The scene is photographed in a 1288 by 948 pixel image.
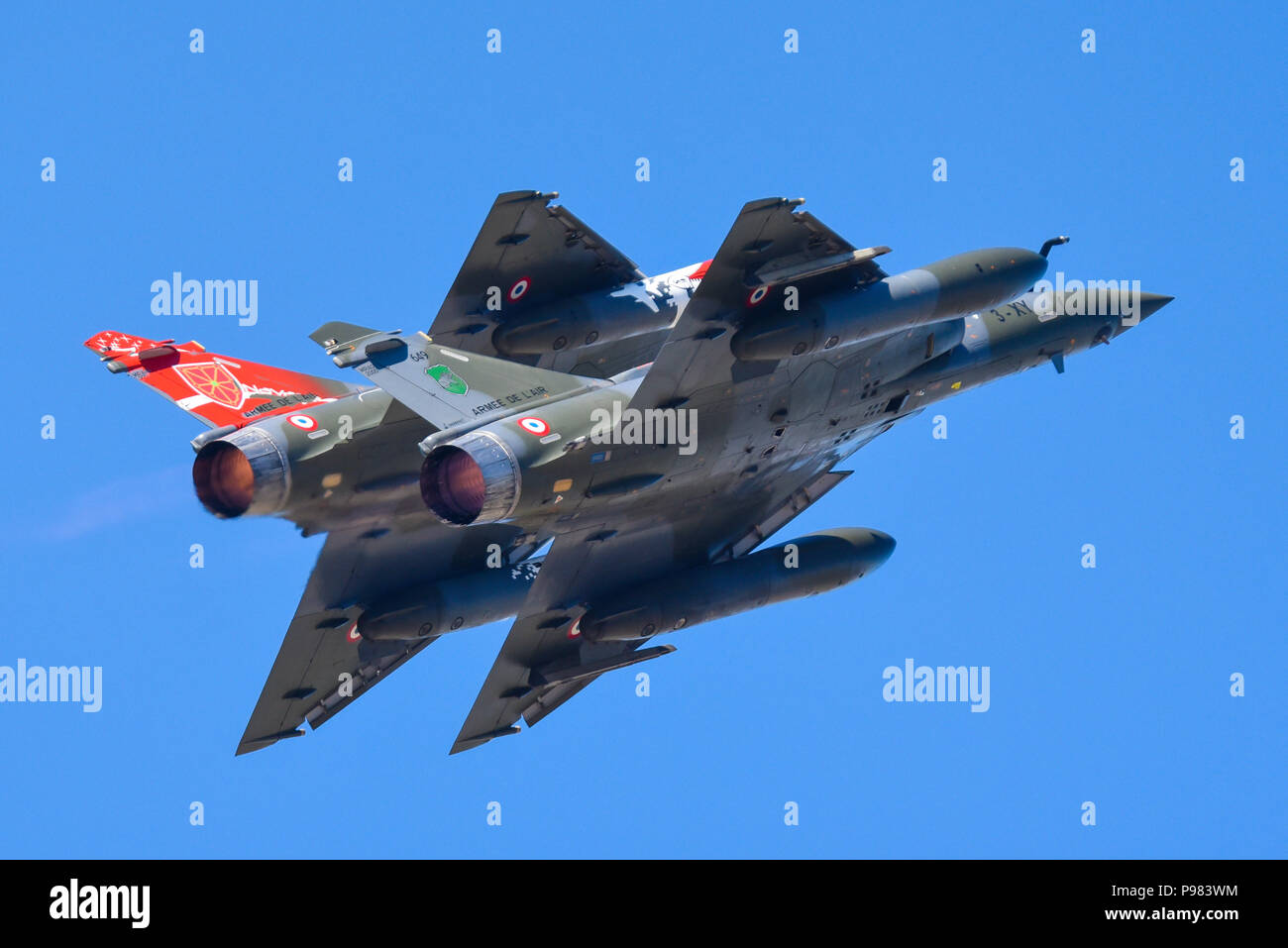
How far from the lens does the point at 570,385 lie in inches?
1171

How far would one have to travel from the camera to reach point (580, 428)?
28.9 metres

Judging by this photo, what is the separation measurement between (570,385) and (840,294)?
3.73 metres

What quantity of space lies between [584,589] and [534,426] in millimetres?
4605

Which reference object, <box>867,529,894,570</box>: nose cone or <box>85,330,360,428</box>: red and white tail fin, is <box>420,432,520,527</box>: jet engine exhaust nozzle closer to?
<box>85,330,360,428</box>: red and white tail fin

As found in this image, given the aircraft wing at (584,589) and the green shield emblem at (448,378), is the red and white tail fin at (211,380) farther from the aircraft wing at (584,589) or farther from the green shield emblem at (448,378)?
the aircraft wing at (584,589)

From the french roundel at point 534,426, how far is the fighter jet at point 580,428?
0.13ft

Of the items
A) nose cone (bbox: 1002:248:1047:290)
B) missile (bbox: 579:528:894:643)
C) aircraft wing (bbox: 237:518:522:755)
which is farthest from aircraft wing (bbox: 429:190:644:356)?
nose cone (bbox: 1002:248:1047:290)

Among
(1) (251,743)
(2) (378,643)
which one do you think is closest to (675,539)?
(2) (378,643)

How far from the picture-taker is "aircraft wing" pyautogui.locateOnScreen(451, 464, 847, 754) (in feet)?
106

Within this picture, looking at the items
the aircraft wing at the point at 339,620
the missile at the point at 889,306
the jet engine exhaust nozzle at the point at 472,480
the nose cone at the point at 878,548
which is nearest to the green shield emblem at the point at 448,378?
the jet engine exhaust nozzle at the point at 472,480

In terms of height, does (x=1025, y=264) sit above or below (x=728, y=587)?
above

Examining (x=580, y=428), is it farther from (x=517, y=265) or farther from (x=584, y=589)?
(x=584, y=589)

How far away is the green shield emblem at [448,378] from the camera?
96.8ft

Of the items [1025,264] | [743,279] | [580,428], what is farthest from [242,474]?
[1025,264]
